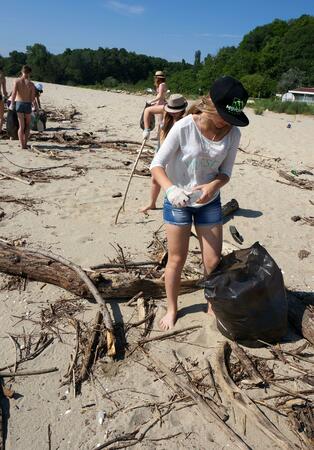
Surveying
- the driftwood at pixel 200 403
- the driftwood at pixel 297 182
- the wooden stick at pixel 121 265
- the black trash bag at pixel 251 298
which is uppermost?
the black trash bag at pixel 251 298

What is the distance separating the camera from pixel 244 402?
2381 millimetres

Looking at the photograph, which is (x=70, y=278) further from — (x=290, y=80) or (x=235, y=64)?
(x=235, y=64)

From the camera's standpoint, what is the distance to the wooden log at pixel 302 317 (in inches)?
115

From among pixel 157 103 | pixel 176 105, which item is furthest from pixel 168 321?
pixel 157 103

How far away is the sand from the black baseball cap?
160 centimetres

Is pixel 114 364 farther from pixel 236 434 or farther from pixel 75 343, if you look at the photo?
pixel 236 434

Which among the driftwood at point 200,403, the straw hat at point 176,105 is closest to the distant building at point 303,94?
the straw hat at point 176,105

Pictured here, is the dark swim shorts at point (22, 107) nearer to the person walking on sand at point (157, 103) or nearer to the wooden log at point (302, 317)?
the person walking on sand at point (157, 103)

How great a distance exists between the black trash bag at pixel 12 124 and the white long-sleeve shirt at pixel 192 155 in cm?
763

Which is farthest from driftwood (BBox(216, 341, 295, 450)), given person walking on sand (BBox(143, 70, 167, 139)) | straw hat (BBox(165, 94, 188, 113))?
person walking on sand (BBox(143, 70, 167, 139))

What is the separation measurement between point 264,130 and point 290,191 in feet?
25.1

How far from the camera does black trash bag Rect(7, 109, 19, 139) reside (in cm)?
909

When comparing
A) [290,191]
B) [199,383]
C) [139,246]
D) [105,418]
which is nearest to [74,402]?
[105,418]

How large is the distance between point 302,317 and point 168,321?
1.02 meters
